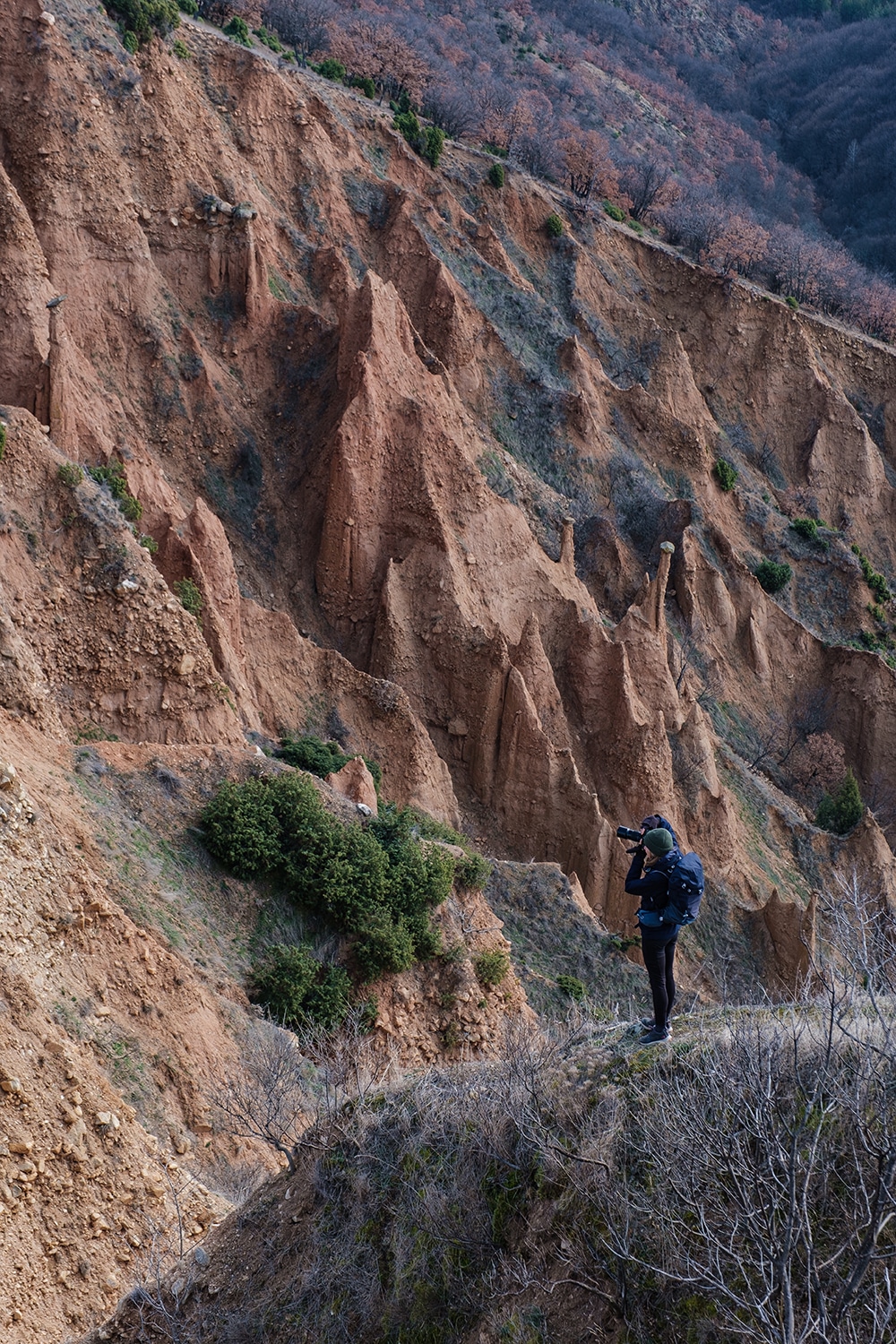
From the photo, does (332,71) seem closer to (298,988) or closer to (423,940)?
(423,940)

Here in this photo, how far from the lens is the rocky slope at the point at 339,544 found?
47.0 feet

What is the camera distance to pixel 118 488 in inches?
904

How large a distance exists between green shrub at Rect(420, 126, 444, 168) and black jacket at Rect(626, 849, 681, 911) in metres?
39.9

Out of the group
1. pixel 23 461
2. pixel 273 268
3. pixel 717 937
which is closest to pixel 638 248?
pixel 273 268

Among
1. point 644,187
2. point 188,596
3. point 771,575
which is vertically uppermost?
point 644,187

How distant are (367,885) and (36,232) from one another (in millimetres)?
19300

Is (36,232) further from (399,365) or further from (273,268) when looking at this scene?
(399,365)

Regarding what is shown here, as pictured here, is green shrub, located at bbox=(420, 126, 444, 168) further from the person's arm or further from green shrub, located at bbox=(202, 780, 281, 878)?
the person's arm

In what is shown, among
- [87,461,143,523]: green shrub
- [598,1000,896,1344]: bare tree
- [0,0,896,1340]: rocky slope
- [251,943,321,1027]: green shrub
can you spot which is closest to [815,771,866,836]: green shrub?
[0,0,896,1340]: rocky slope

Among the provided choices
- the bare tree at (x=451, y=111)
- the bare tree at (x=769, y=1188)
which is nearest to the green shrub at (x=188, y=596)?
the bare tree at (x=769, y=1188)

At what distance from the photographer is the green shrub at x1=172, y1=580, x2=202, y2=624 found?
2297cm

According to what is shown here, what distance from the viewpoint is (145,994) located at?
1402 centimetres

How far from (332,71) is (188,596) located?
3106 cm

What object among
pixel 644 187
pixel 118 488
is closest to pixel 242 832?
pixel 118 488
